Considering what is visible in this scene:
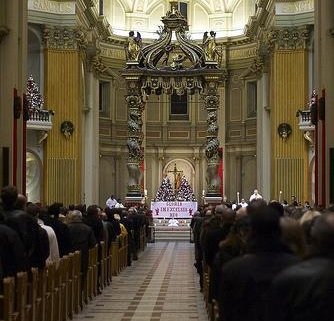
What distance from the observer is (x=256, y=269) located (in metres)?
5.78

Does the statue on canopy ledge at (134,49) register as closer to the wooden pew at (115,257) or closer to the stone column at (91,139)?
the stone column at (91,139)

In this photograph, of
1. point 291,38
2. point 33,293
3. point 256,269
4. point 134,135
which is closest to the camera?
point 256,269

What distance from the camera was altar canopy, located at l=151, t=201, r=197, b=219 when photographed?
130 ft

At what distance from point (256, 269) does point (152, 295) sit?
40.9 ft

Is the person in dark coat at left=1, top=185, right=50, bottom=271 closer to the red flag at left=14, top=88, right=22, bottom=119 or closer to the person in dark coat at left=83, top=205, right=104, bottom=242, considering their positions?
the person in dark coat at left=83, top=205, right=104, bottom=242

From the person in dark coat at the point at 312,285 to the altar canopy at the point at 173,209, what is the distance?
34.1 metres

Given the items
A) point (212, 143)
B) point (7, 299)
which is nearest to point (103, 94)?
point (212, 143)

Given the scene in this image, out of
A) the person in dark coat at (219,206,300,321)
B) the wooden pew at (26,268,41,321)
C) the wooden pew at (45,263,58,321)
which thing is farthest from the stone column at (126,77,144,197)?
the person in dark coat at (219,206,300,321)

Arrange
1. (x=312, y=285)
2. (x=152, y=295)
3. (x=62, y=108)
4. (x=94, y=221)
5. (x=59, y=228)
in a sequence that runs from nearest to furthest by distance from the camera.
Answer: (x=312, y=285), (x=59, y=228), (x=94, y=221), (x=152, y=295), (x=62, y=108)

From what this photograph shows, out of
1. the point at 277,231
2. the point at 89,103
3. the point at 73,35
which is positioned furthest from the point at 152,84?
the point at 277,231

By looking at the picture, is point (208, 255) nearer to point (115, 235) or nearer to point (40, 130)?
point (115, 235)

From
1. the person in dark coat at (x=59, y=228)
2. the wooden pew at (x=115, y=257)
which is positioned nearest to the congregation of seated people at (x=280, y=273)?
the person in dark coat at (x=59, y=228)

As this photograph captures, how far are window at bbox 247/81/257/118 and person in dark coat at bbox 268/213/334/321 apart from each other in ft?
144

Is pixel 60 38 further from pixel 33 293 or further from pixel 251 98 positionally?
pixel 33 293
